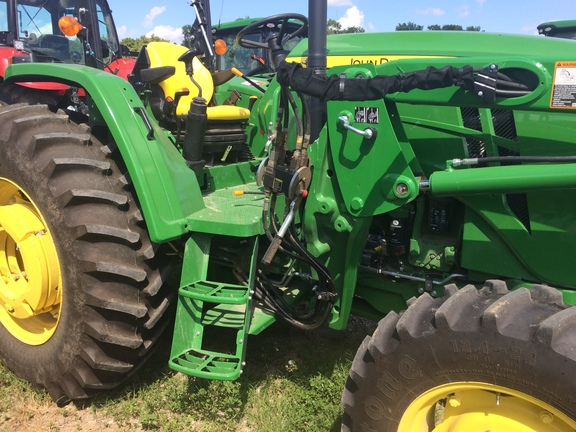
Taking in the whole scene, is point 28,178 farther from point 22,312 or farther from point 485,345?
point 485,345

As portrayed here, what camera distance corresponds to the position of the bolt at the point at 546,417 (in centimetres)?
154

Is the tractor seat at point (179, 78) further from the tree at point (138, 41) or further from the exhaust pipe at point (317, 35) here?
the tree at point (138, 41)

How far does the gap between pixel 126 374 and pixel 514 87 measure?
200 cm

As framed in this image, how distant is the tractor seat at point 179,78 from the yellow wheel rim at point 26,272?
1.06 m

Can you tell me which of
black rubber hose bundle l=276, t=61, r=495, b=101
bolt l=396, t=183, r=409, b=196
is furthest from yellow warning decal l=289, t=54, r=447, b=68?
bolt l=396, t=183, r=409, b=196

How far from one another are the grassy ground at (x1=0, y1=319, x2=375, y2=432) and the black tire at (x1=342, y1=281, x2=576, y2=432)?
58 centimetres

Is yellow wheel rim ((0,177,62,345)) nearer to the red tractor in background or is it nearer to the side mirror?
the side mirror

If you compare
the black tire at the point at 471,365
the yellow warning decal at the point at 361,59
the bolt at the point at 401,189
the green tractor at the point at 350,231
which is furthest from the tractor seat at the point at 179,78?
the black tire at the point at 471,365

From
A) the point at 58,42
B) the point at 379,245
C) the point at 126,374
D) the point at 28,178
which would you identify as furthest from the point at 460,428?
the point at 58,42

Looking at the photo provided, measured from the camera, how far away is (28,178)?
235cm

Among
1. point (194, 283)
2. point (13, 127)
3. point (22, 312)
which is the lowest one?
point (22, 312)

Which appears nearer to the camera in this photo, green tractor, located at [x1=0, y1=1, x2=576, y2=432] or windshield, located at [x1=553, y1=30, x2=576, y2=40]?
green tractor, located at [x1=0, y1=1, x2=576, y2=432]

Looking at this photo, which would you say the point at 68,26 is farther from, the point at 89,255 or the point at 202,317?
the point at 202,317

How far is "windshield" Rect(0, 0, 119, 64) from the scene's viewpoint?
17.9 feet
